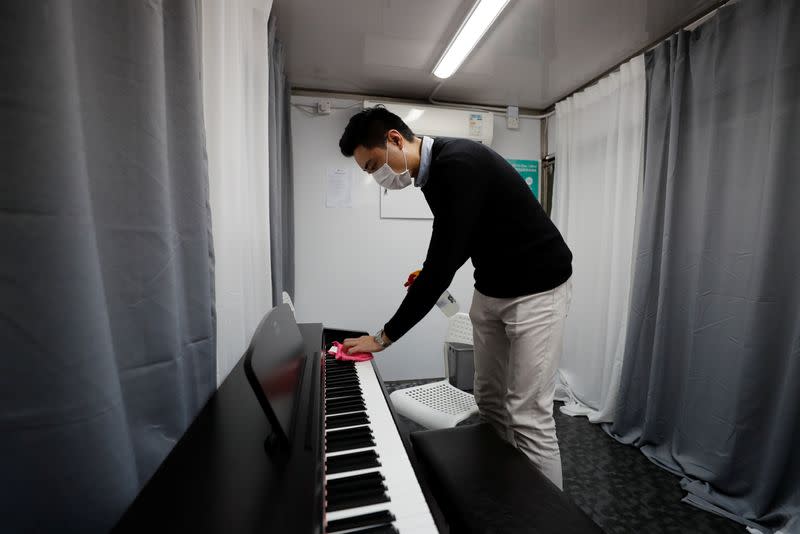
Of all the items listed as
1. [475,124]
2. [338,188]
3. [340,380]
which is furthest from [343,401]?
[475,124]

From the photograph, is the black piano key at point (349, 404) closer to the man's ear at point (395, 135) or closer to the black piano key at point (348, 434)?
the black piano key at point (348, 434)

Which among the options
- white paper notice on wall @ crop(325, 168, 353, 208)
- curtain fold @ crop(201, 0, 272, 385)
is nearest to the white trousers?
curtain fold @ crop(201, 0, 272, 385)

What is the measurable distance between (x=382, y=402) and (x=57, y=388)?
2.41ft

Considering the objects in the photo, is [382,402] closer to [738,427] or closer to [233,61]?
[233,61]

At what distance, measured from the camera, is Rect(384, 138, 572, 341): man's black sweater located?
3.63 feet

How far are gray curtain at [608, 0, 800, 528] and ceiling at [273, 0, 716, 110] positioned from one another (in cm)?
28

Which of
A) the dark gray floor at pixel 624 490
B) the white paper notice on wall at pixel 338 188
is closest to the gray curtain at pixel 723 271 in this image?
the dark gray floor at pixel 624 490

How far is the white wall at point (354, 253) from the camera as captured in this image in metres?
2.69

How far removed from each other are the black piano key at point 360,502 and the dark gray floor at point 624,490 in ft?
2.10

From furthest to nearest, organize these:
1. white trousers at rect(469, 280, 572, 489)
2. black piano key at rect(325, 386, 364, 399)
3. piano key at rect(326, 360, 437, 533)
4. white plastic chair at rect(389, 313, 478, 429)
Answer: white plastic chair at rect(389, 313, 478, 429) < white trousers at rect(469, 280, 572, 489) < black piano key at rect(325, 386, 364, 399) < piano key at rect(326, 360, 437, 533)

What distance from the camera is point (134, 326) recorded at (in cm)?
55

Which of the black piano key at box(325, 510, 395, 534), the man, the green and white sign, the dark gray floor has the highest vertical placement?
the green and white sign

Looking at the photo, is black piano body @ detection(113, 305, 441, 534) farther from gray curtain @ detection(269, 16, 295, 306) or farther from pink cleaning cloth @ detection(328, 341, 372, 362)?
gray curtain @ detection(269, 16, 295, 306)

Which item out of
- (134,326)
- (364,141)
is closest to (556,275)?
(364,141)
